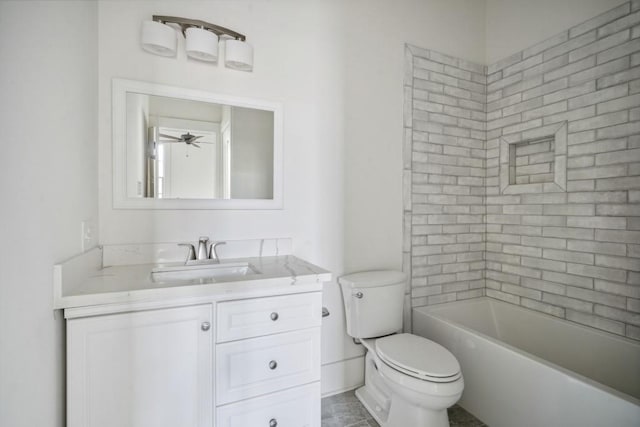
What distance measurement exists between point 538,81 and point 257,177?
2.16 m

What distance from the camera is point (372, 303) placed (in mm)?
1828

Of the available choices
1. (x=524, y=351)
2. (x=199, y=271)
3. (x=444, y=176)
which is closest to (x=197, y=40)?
(x=199, y=271)

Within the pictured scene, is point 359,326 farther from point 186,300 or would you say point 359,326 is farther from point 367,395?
point 186,300

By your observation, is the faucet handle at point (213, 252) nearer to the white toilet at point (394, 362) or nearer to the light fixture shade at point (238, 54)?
the white toilet at point (394, 362)

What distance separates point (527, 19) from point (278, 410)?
306cm

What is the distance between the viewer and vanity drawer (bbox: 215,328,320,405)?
1.16 metres

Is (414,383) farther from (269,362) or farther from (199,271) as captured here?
(199,271)

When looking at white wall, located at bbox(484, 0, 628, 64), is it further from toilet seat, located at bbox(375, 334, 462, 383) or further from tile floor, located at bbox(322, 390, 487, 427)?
tile floor, located at bbox(322, 390, 487, 427)

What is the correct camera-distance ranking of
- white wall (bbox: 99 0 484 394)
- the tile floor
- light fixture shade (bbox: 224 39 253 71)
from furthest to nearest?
the tile floor → light fixture shade (bbox: 224 39 253 71) → white wall (bbox: 99 0 484 394)

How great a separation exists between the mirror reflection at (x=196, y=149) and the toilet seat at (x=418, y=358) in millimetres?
1102

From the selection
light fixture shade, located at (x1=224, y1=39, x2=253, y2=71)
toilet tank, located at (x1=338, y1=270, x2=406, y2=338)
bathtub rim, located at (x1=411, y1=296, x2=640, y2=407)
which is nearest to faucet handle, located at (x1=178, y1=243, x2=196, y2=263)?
toilet tank, located at (x1=338, y1=270, x2=406, y2=338)

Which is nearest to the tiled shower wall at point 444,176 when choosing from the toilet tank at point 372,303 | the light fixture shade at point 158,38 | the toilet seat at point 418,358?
the toilet tank at point 372,303

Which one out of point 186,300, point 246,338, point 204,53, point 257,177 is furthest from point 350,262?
point 204,53

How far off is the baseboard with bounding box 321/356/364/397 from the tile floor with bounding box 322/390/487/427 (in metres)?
0.06
